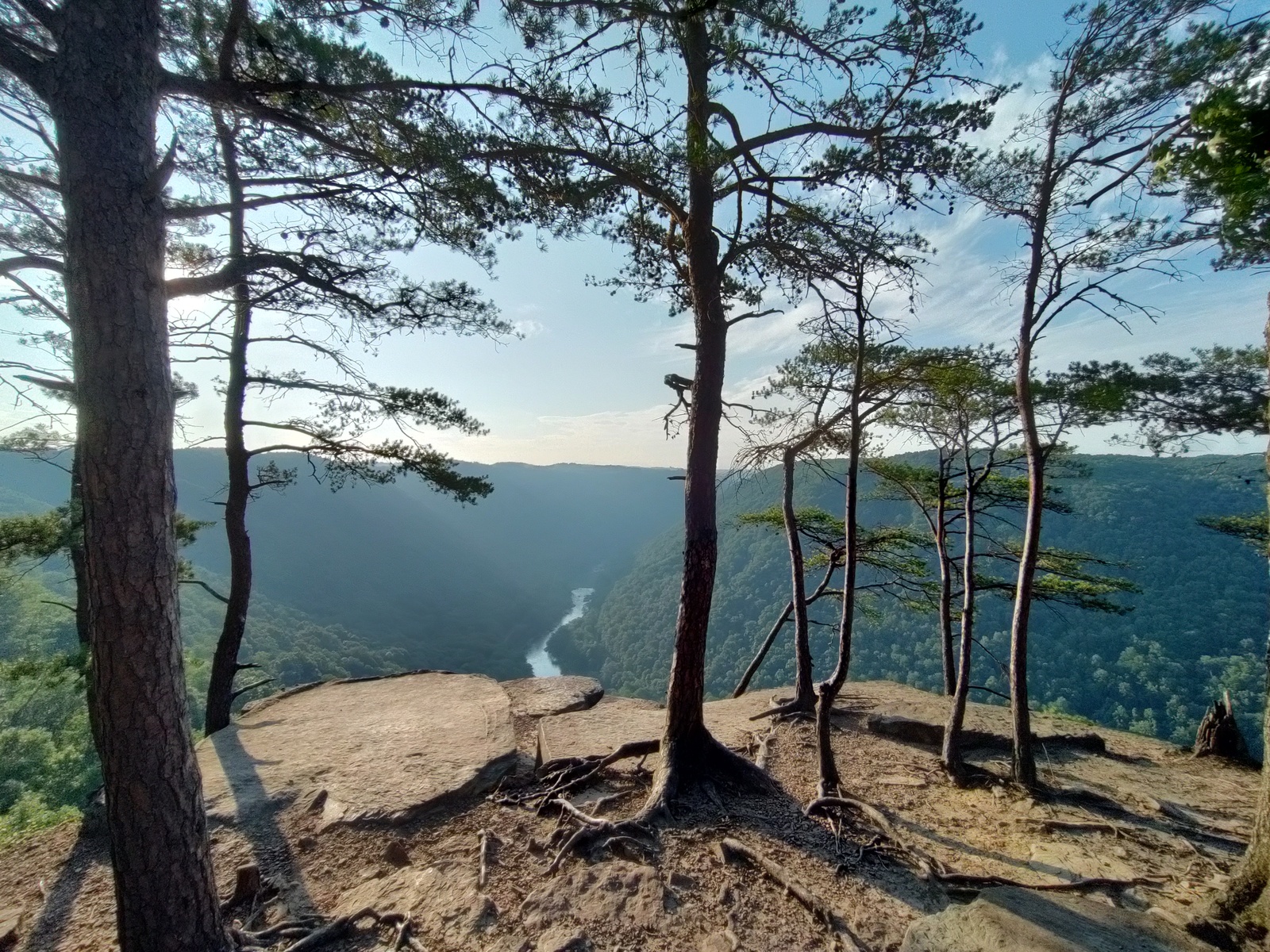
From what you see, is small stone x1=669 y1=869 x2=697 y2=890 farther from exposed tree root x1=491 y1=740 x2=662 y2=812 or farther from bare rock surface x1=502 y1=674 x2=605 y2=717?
bare rock surface x1=502 y1=674 x2=605 y2=717

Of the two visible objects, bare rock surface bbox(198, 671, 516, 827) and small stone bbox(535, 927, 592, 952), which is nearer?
small stone bbox(535, 927, 592, 952)

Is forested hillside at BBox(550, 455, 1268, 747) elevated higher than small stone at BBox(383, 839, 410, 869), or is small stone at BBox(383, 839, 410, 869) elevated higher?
small stone at BBox(383, 839, 410, 869)

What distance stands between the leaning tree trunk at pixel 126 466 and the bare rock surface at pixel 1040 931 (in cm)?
317

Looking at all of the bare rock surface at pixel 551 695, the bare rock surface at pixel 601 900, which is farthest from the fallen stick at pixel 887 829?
the bare rock surface at pixel 551 695

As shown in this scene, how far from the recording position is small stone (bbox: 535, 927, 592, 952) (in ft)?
8.02

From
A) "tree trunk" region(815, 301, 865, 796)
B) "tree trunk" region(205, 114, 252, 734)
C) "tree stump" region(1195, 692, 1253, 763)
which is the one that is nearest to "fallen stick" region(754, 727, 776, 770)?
"tree trunk" region(815, 301, 865, 796)

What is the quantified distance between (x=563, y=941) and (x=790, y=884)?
1308 millimetres

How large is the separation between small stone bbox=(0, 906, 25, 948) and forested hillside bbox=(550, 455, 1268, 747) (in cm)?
1424

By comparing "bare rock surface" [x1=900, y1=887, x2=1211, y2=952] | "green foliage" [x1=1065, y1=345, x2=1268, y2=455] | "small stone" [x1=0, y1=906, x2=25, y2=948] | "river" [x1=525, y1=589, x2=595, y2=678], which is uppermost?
"green foliage" [x1=1065, y1=345, x2=1268, y2=455]

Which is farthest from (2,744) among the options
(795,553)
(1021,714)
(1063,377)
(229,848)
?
(1063,377)

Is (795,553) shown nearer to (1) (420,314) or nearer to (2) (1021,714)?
(2) (1021,714)

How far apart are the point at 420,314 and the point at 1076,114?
6.46 metres

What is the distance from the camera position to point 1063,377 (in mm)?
6082

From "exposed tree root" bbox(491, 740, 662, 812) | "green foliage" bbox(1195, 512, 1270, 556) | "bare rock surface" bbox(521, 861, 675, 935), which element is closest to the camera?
"bare rock surface" bbox(521, 861, 675, 935)
